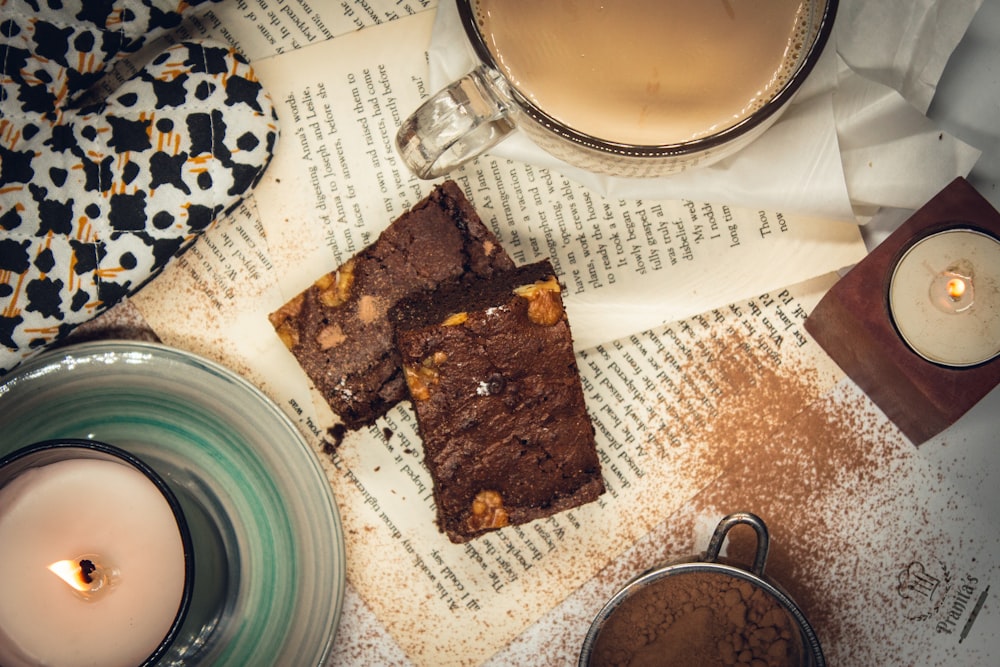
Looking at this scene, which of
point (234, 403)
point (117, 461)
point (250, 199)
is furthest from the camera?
point (250, 199)

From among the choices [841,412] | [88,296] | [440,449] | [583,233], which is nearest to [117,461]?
[88,296]

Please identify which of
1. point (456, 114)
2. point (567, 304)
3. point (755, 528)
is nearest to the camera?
point (456, 114)

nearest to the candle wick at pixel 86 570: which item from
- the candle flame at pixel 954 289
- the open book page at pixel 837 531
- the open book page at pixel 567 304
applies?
the open book page at pixel 567 304

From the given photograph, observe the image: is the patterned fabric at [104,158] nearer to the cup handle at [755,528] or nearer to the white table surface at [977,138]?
the cup handle at [755,528]

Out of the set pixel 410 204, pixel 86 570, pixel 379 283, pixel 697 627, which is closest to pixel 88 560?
pixel 86 570

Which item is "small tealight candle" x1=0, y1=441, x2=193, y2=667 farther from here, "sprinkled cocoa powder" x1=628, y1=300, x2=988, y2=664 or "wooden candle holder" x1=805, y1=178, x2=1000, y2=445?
"wooden candle holder" x1=805, y1=178, x2=1000, y2=445

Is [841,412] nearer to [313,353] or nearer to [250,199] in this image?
[313,353]

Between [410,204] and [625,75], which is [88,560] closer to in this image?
[410,204]

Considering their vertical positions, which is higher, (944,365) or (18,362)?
(18,362)
